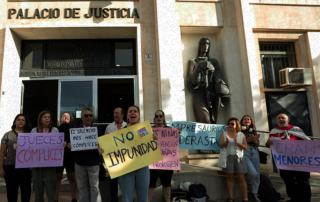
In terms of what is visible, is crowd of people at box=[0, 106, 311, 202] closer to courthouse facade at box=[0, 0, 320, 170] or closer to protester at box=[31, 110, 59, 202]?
protester at box=[31, 110, 59, 202]

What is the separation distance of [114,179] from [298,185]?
343 centimetres

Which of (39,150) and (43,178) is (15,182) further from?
(39,150)

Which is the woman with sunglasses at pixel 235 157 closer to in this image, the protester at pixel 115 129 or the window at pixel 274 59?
the protester at pixel 115 129

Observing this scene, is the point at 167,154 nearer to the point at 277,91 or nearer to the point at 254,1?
the point at 277,91

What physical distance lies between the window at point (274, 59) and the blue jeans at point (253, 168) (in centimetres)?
459

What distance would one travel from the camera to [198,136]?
5.76 meters

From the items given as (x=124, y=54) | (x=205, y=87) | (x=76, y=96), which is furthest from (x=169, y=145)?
(x=124, y=54)

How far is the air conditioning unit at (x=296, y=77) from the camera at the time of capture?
8586 millimetres

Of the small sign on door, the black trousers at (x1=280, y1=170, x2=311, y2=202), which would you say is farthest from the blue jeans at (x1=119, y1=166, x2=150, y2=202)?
the small sign on door

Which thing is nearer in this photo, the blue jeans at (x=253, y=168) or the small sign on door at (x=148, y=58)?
the blue jeans at (x=253, y=168)

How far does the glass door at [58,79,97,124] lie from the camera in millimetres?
8750

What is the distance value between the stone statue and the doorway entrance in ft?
6.92

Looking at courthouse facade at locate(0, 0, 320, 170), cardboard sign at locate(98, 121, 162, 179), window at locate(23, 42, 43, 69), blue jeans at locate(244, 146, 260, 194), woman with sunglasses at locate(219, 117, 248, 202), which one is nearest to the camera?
cardboard sign at locate(98, 121, 162, 179)

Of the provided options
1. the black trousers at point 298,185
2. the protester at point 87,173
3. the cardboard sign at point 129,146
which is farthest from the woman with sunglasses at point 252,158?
the protester at point 87,173
